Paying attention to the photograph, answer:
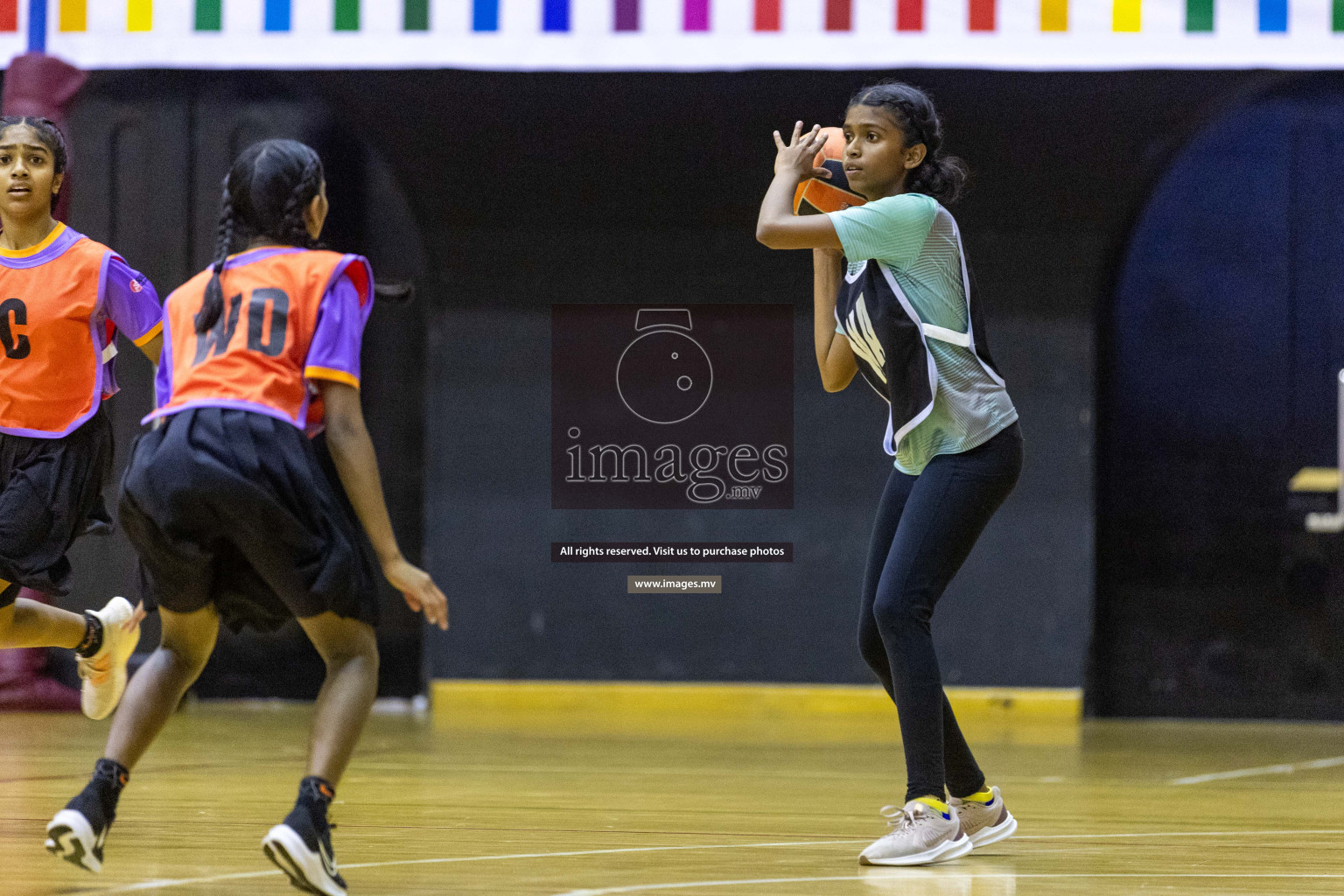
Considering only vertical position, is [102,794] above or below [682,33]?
below

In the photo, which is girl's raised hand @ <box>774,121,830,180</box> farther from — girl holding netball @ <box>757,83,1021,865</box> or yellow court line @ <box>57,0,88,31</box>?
yellow court line @ <box>57,0,88,31</box>

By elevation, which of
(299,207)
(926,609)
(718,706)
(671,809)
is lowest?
(718,706)

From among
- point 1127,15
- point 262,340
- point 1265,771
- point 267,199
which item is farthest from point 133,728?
point 1127,15

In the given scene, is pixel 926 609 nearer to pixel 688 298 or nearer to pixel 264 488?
pixel 264 488

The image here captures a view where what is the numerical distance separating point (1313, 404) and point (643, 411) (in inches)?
106

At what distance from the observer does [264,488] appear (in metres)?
2.38

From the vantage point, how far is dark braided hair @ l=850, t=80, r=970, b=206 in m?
3.00

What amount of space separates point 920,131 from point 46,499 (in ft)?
7.03

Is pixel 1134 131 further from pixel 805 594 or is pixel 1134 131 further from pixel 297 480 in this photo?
pixel 297 480

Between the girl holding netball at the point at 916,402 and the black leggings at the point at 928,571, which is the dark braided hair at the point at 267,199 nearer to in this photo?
the girl holding netball at the point at 916,402

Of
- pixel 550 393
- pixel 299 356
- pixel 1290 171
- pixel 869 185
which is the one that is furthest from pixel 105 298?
pixel 1290 171

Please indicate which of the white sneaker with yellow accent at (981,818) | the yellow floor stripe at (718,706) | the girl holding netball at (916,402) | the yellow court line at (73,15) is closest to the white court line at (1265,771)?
the yellow floor stripe at (718,706)

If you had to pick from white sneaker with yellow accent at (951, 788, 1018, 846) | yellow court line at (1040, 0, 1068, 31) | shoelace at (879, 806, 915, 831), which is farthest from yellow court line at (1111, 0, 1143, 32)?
shoelace at (879, 806, 915, 831)

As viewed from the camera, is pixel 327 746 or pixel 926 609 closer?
pixel 327 746
